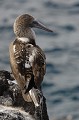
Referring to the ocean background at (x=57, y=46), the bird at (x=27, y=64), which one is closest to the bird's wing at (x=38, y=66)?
the bird at (x=27, y=64)

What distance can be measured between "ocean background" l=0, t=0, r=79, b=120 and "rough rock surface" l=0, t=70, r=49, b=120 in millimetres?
9127

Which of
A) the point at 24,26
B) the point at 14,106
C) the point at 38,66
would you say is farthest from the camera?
the point at 24,26

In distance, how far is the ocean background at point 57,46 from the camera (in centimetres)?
1995

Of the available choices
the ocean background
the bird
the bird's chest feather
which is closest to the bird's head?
the bird

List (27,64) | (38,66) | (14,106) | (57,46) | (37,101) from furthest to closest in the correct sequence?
(57,46), (38,66), (27,64), (14,106), (37,101)

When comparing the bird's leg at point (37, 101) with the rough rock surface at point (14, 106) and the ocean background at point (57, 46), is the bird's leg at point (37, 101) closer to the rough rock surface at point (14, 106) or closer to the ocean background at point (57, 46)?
the rough rock surface at point (14, 106)

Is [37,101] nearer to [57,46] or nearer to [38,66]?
[38,66]

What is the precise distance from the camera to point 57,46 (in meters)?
22.8

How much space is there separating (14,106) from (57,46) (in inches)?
555

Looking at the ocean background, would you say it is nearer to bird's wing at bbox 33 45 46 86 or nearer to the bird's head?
the bird's head

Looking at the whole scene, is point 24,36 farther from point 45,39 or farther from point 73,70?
point 45,39

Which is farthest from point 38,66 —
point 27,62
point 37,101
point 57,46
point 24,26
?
point 57,46

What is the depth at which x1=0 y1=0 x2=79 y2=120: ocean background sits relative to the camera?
20.0m

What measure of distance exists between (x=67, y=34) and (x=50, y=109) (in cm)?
508
